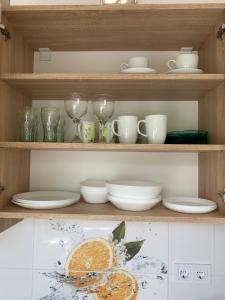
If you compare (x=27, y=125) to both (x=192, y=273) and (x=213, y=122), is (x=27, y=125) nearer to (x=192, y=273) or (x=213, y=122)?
(x=213, y=122)

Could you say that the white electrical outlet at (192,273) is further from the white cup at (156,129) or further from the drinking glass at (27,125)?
the drinking glass at (27,125)

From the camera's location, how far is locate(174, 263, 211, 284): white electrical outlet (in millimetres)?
1100

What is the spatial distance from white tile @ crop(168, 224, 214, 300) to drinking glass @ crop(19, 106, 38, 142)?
0.66 m

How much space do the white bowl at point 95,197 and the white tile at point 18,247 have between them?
0.32 meters

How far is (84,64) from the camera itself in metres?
1.17

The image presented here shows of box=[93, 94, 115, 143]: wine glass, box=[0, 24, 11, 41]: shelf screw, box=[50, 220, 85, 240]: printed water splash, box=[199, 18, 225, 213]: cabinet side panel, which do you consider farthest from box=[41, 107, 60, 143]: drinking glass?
box=[199, 18, 225, 213]: cabinet side panel

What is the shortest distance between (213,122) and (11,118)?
72 cm

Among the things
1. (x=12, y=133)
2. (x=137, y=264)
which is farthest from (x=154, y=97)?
(x=137, y=264)

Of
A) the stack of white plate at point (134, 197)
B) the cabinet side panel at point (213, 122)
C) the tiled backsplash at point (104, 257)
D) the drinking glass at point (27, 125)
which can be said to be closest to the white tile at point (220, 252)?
the tiled backsplash at point (104, 257)

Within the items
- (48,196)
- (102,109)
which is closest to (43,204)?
(48,196)

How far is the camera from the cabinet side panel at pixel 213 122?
89 cm

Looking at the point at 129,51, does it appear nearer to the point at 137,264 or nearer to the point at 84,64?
the point at 84,64

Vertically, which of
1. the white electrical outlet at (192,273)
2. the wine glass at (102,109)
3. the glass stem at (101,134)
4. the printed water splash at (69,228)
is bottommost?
the white electrical outlet at (192,273)

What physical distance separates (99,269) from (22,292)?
1.10 ft
